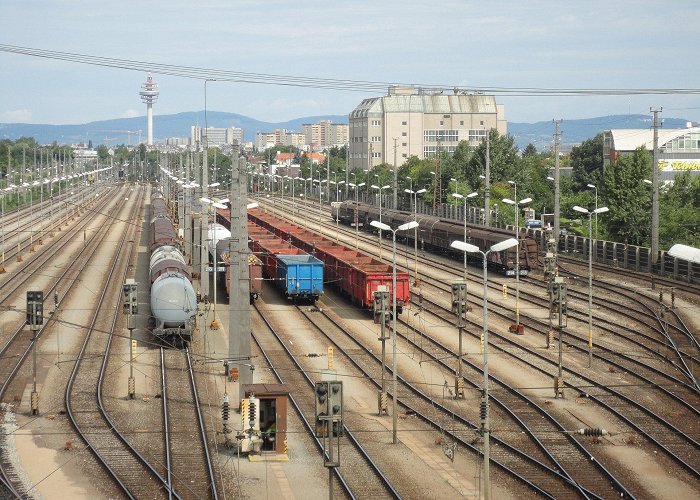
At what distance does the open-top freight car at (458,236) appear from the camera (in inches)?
2554

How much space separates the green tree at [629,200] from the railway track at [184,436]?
4495cm

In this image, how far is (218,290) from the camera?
6069cm

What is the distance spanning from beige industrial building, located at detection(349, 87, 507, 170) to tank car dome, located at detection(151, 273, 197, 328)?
145898 mm

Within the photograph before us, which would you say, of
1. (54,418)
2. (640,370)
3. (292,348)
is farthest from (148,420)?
(640,370)

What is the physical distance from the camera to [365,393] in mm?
36375

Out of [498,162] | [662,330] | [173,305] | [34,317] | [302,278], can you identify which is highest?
[498,162]

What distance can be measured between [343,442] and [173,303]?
1374 centimetres

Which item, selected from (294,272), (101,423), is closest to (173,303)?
(101,423)

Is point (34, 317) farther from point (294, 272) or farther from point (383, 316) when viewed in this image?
point (294, 272)

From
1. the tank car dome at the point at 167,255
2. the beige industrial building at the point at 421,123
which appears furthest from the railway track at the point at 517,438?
the beige industrial building at the point at 421,123

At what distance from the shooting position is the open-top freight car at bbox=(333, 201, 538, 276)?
64.9 meters

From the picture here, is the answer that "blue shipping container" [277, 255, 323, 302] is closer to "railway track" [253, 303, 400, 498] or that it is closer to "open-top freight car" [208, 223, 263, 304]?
"open-top freight car" [208, 223, 263, 304]

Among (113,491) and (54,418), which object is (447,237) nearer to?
(54,418)

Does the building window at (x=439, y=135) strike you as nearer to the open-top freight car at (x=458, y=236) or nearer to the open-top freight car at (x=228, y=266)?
the open-top freight car at (x=458, y=236)
